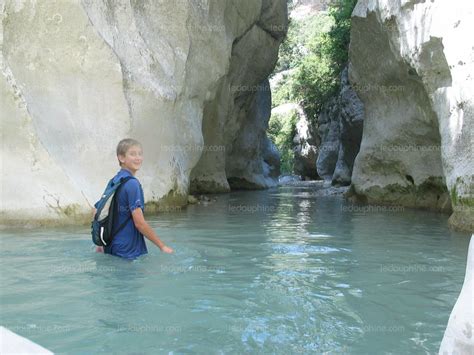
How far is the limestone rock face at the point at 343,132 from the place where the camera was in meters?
23.5

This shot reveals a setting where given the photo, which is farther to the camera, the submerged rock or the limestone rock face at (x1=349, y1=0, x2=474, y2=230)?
the limestone rock face at (x1=349, y1=0, x2=474, y2=230)

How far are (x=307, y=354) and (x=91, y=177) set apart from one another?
7.21 meters

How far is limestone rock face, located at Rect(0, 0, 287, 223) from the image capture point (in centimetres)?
834

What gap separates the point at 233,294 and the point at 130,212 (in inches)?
57.6

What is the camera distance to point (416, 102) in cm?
1329

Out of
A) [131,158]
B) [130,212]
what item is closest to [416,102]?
[131,158]

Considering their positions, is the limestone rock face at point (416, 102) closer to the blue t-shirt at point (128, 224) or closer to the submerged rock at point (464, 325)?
the blue t-shirt at point (128, 224)

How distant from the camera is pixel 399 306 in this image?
4000mm

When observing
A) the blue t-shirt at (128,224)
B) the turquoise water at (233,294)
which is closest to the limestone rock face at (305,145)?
the turquoise water at (233,294)

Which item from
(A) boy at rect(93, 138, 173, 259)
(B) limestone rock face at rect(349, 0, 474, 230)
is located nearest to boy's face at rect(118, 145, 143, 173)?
(A) boy at rect(93, 138, 173, 259)

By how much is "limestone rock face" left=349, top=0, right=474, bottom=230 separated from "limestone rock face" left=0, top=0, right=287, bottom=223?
4704 millimetres

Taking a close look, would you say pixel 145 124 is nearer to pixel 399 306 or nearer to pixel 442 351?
pixel 399 306

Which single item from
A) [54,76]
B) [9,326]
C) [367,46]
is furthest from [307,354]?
[367,46]

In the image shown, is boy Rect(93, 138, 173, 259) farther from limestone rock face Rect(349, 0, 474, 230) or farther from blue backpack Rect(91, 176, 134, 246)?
limestone rock face Rect(349, 0, 474, 230)
